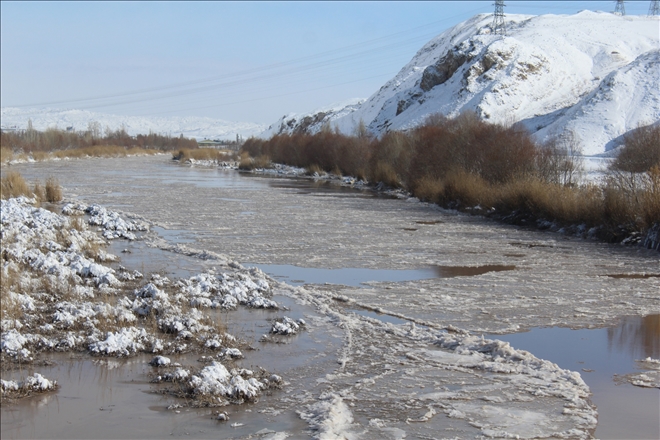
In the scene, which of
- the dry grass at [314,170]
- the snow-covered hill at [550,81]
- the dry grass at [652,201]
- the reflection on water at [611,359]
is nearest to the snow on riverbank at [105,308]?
the reflection on water at [611,359]

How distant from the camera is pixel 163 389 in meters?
6.79

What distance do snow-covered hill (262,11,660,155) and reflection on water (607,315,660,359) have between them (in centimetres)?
5325

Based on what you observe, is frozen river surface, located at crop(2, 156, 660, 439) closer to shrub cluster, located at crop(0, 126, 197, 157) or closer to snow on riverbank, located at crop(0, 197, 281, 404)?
snow on riverbank, located at crop(0, 197, 281, 404)

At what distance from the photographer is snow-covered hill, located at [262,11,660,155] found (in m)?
68.7

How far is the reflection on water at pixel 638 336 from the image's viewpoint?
8.93m

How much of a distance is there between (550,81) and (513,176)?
3058 inches

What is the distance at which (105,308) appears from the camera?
348 inches

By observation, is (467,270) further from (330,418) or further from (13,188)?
(13,188)

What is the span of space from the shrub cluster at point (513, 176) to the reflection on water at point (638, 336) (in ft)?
29.1

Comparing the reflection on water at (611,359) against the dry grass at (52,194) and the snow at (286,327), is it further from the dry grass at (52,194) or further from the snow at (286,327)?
the dry grass at (52,194)

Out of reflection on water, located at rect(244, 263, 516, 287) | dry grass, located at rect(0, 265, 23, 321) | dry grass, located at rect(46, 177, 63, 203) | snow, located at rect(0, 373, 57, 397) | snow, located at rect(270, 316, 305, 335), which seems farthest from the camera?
dry grass, located at rect(46, 177, 63, 203)

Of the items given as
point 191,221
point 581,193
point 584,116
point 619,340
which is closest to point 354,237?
point 191,221

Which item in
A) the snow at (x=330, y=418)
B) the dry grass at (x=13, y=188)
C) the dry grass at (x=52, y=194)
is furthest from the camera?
the dry grass at (x=52, y=194)

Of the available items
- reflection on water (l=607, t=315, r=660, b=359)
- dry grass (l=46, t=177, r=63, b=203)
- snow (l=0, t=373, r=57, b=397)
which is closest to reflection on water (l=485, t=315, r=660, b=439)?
reflection on water (l=607, t=315, r=660, b=359)
